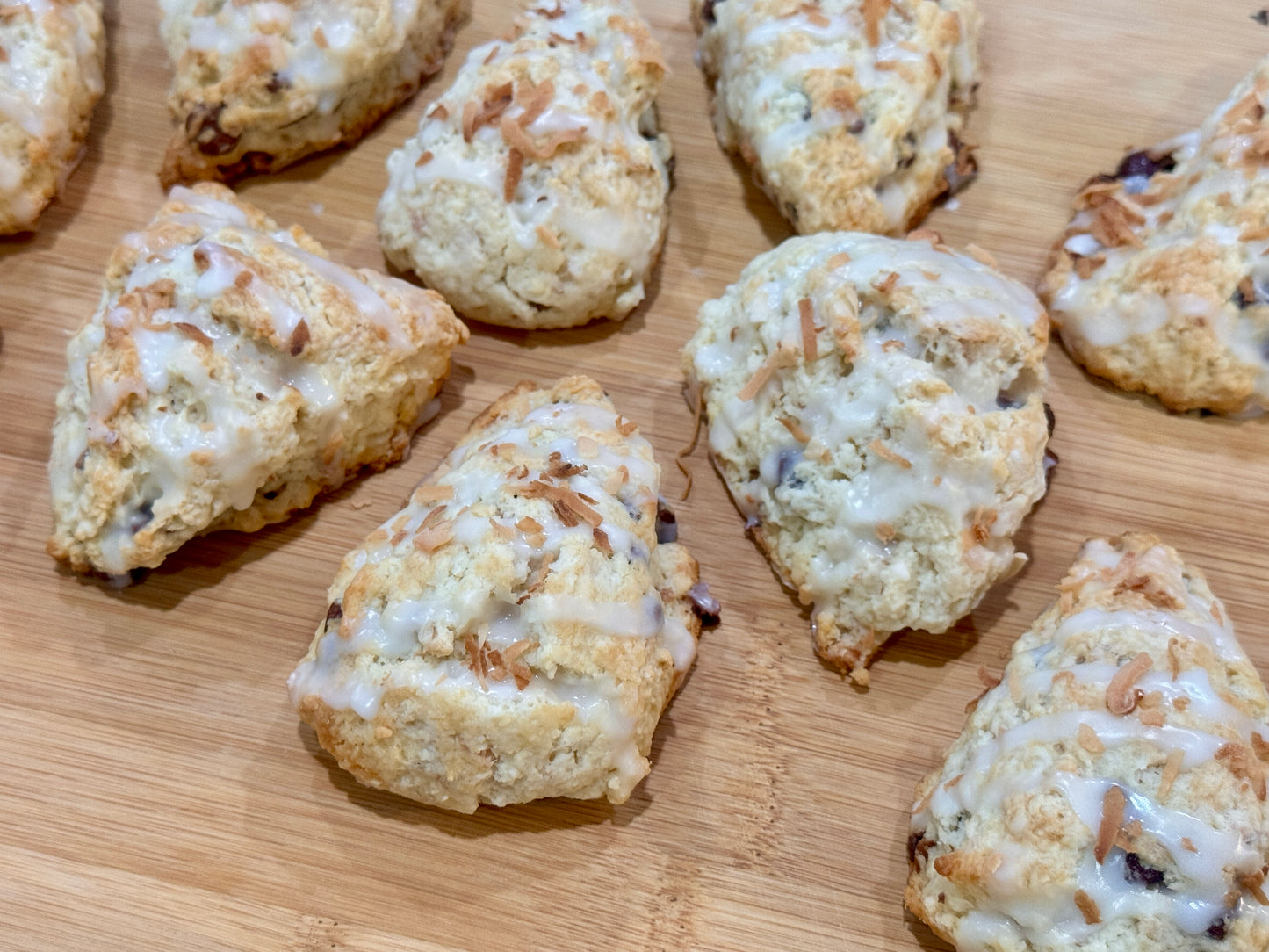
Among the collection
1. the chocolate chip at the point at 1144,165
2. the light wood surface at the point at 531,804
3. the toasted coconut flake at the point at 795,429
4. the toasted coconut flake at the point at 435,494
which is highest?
the chocolate chip at the point at 1144,165

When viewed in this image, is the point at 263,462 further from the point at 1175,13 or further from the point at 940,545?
the point at 1175,13

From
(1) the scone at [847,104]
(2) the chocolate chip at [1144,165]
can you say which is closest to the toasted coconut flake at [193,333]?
(1) the scone at [847,104]

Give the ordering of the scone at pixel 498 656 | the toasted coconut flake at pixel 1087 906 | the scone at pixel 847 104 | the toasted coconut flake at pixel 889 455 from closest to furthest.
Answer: the toasted coconut flake at pixel 1087 906 < the scone at pixel 498 656 < the toasted coconut flake at pixel 889 455 < the scone at pixel 847 104

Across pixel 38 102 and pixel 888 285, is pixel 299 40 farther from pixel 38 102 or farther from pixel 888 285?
pixel 888 285

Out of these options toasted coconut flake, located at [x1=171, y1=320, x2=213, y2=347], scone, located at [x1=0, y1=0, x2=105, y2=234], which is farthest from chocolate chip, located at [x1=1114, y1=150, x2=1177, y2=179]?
scone, located at [x1=0, y1=0, x2=105, y2=234]

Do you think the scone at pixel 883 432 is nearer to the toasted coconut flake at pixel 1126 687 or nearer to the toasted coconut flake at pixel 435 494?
the toasted coconut flake at pixel 1126 687

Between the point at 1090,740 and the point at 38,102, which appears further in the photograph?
the point at 38,102

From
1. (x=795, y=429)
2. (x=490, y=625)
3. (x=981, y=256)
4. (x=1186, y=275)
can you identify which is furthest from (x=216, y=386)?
(x=1186, y=275)
